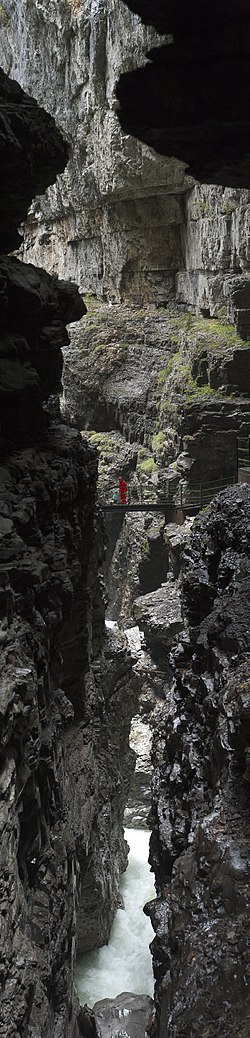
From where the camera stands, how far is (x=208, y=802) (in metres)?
9.12

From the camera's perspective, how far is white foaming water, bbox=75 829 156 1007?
17953 millimetres

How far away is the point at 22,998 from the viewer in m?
7.15

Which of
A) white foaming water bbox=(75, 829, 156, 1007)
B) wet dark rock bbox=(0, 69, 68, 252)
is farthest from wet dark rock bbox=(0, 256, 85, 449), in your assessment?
white foaming water bbox=(75, 829, 156, 1007)

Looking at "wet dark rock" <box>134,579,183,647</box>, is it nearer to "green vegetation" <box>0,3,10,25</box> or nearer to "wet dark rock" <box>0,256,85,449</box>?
"wet dark rock" <box>0,256,85,449</box>

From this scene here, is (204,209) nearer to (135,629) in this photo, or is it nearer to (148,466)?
(148,466)

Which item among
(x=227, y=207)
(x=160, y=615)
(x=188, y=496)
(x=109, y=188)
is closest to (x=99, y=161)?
(x=109, y=188)

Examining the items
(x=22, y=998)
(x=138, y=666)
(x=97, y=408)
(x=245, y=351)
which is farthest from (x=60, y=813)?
(x=97, y=408)

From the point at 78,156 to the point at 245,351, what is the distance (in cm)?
1852

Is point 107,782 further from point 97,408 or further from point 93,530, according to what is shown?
point 97,408

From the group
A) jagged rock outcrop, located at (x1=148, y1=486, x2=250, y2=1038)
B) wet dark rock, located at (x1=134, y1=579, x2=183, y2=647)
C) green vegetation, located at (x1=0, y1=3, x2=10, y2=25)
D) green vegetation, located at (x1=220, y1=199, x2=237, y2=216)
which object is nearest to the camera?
jagged rock outcrop, located at (x1=148, y1=486, x2=250, y2=1038)

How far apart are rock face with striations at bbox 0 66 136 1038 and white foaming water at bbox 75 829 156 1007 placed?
4.38 metres

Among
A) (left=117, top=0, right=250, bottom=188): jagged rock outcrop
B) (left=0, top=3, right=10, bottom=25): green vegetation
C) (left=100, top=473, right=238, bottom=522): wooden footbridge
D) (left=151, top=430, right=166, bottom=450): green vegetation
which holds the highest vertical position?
(left=0, top=3, right=10, bottom=25): green vegetation

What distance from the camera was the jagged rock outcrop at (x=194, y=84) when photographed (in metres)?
5.52

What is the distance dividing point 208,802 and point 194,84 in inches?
293
